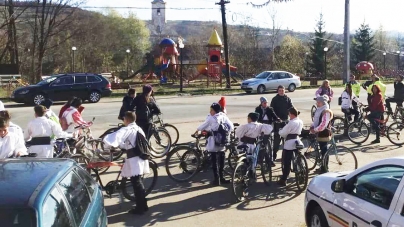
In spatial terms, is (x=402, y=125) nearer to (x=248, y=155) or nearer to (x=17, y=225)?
(x=248, y=155)

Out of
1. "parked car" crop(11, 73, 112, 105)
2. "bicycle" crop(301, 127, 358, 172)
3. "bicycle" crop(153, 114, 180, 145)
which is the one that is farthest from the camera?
"parked car" crop(11, 73, 112, 105)

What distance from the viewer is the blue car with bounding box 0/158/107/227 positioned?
350 cm

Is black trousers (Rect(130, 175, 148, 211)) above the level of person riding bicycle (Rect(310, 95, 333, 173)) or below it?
below

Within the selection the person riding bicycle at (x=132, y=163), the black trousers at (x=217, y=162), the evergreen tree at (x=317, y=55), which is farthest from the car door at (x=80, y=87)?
the evergreen tree at (x=317, y=55)

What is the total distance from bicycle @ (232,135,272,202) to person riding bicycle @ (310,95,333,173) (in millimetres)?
1116

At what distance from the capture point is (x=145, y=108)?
11.2m

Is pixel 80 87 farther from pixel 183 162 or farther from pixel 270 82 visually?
pixel 183 162

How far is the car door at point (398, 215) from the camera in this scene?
4355mm

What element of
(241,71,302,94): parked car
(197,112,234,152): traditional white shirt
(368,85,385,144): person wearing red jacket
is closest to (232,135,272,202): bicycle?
(197,112,234,152): traditional white shirt

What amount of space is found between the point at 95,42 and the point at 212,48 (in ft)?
94.4

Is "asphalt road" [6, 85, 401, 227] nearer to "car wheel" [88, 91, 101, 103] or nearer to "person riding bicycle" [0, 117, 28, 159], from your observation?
"person riding bicycle" [0, 117, 28, 159]

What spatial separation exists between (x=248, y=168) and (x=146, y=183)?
1859mm

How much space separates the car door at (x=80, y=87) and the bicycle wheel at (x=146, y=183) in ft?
56.6

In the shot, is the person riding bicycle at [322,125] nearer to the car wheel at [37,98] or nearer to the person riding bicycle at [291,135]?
the person riding bicycle at [291,135]
